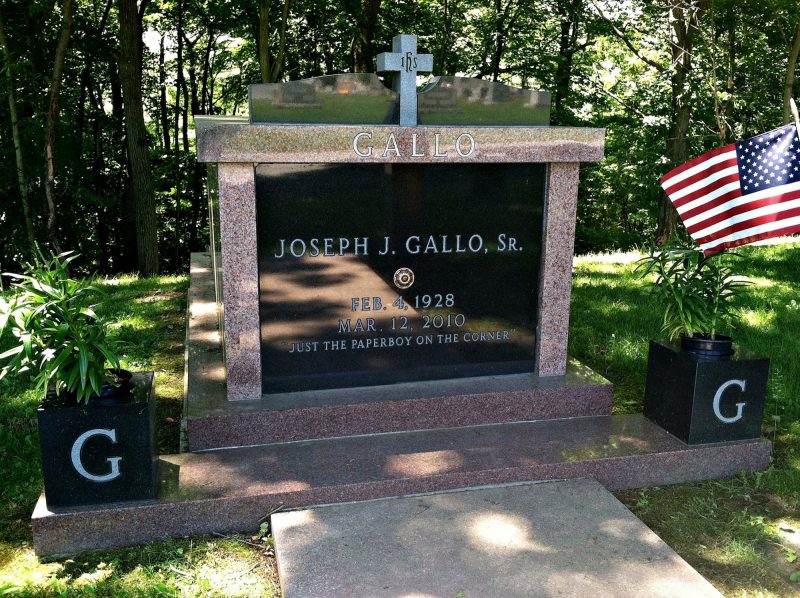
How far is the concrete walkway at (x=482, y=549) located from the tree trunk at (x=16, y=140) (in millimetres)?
8210

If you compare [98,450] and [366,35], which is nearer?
[98,450]

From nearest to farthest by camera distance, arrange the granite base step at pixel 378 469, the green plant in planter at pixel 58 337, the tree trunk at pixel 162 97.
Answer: the green plant in planter at pixel 58 337 → the granite base step at pixel 378 469 → the tree trunk at pixel 162 97

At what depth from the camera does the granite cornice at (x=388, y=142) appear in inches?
175

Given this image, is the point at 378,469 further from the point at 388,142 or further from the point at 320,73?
the point at 320,73

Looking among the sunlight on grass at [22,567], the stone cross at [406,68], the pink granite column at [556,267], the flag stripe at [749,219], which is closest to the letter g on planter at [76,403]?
the sunlight on grass at [22,567]

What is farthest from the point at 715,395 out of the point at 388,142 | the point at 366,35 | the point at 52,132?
the point at 366,35

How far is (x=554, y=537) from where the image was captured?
148 inches

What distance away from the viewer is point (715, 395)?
183 inches

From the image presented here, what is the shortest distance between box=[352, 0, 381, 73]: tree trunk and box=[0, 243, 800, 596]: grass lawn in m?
8.96

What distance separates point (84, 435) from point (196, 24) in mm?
18572

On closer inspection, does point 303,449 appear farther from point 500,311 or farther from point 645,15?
point 645,15

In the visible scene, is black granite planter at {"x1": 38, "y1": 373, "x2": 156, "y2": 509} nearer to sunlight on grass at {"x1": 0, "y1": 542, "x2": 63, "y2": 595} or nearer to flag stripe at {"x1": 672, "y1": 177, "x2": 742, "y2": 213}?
sunlight on grass at {"x1": 0, "y1": 542, "x2": 63, "y2": 595}

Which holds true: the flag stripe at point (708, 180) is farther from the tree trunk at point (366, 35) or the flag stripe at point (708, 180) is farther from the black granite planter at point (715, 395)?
the tree trunk at point (366, 35)

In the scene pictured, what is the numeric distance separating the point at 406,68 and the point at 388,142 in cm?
52
